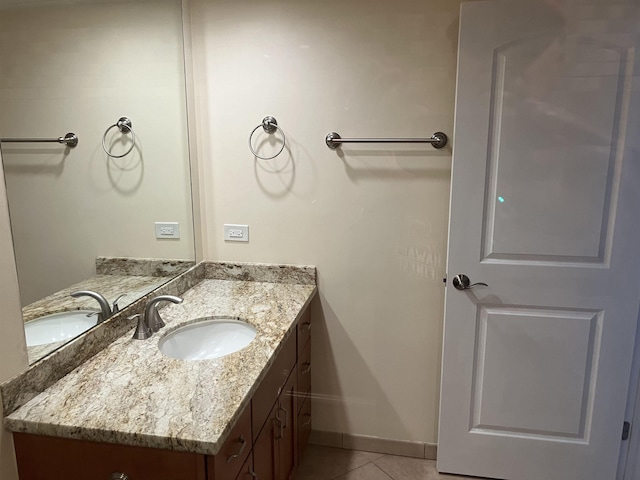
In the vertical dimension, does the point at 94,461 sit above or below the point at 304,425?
above

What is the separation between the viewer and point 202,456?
1099 millimetres

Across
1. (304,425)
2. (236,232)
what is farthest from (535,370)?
(236,232)

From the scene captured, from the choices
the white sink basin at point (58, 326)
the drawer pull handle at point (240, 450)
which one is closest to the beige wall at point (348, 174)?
the white sink basin at point (58, 326)

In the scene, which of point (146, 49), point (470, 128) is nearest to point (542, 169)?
point (470, 128)

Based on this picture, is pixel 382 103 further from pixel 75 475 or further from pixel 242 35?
pixel 75 475

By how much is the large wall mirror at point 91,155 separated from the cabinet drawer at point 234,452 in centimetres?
60

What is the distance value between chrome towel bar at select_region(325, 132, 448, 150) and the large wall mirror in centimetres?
71

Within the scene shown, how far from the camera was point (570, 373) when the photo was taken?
1.99 metres

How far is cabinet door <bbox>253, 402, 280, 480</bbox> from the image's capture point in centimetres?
149

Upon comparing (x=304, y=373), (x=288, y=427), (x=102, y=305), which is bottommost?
(x=288, y=427)

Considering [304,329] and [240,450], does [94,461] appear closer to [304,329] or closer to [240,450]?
[240,450]

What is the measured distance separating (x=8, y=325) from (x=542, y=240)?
191cm

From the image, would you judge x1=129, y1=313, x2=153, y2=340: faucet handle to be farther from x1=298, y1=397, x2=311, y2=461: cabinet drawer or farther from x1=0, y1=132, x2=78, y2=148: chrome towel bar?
x1=298, y1=397, x2=311, y2=461: cabinet drawer

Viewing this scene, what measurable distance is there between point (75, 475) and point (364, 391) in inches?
56.3
